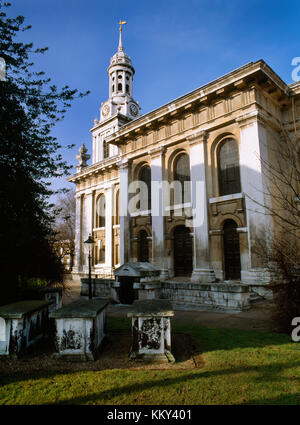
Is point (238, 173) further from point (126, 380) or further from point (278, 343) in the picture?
point (126, 380)

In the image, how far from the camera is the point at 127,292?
37.7 feet

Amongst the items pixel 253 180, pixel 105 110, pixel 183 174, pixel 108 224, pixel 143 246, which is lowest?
pixel 143 246

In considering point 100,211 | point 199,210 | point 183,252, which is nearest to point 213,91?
point 199,210

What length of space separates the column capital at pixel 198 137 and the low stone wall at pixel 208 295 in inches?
331

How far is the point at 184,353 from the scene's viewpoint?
4.98m

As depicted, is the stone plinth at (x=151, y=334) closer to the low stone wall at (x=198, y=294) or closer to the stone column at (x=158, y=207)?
the low stone wall at (x=198, y=294)

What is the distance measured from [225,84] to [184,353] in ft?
43.6

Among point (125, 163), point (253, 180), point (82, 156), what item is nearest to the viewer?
point (253, 180)

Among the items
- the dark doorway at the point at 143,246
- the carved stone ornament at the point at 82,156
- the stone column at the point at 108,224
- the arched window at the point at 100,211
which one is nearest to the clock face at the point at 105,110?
the carved stone ornament at the point at 82,156

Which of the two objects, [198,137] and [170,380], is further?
[198,137]

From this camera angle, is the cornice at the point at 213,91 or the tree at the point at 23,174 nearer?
the tree at the point at 23,174

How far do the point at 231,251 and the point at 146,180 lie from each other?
Answer: 8044mm

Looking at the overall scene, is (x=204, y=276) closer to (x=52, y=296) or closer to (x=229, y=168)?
(x=229, y=168)

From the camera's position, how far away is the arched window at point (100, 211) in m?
26.8
